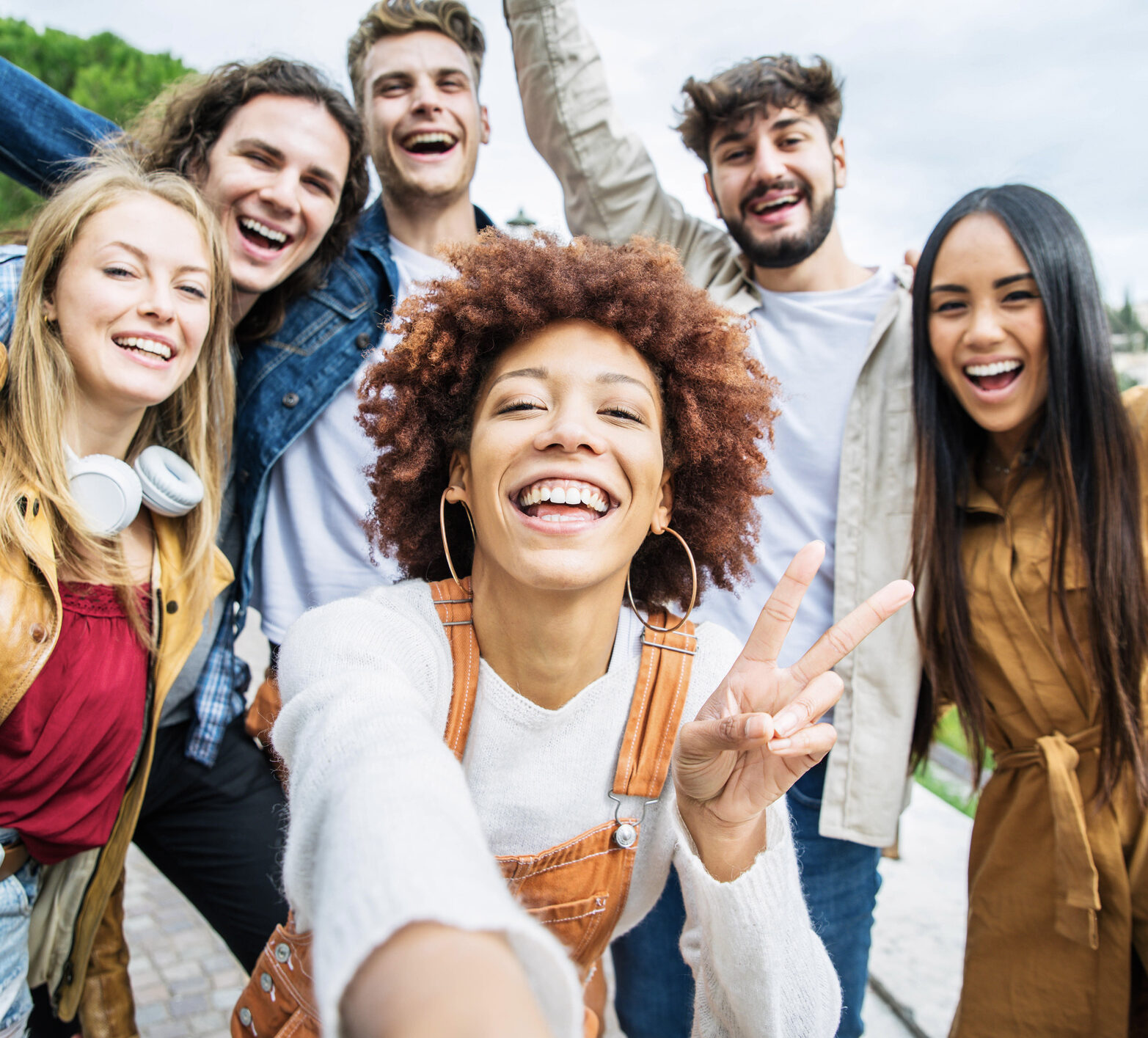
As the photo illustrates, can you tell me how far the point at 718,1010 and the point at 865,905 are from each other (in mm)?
1336

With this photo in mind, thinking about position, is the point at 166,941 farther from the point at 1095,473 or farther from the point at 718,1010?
the point at 1095,473

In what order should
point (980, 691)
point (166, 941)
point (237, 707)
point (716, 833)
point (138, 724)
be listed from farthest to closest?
point (166, 941) < point (237, 707) < point (980, 691) < point (138, 724) < point (716, 833)

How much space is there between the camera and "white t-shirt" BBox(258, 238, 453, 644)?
9.91ft

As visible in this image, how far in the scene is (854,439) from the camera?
2.98 meters

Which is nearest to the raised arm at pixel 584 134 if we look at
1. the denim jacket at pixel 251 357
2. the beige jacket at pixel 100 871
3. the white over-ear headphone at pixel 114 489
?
the denim jacket at pixel 251 357

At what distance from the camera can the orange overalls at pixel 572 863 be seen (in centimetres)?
189

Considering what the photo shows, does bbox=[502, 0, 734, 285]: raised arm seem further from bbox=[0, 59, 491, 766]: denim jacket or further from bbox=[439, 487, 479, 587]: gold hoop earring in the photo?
bbox=[439, 487, 479, 587]: gold hoop earring

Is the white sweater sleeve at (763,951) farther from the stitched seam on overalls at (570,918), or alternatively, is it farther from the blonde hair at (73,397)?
the blonde hair at (73,397)

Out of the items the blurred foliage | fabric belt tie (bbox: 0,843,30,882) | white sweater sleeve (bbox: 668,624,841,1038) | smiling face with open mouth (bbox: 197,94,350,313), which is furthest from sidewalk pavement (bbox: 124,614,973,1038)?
the blurred foliage

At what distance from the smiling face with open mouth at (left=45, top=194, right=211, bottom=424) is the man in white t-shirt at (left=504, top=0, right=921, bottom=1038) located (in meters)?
1.73

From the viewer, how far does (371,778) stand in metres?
1.15

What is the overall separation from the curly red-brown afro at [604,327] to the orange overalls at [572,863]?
45 centimetres

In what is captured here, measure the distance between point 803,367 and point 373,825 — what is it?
2575 mm

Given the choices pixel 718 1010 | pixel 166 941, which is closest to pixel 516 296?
pixel 718 1010
